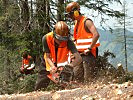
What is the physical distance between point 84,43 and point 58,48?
2.62 ft

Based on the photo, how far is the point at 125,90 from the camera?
5012 mm

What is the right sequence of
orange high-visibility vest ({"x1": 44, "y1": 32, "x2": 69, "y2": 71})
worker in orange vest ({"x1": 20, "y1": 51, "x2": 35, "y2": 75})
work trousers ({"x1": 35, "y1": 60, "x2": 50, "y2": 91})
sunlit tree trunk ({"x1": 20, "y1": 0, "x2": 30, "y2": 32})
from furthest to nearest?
sunlit tree trunk ({"x1": 20, "y1": 0, "x2": 30, "y2": 32}), worker in orange vest ({"x1": 20, "y1": 51, "x2": 35, "y2": 75}), work trousers ({"x1": 35, "y1": 60, "x2": 50, "y2": 91}), orange high-visibility vest ({"x1": 44, "y1": 32, "x2": 69, "y2": 71})

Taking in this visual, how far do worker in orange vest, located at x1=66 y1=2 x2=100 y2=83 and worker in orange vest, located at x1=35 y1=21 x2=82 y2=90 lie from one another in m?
0.46

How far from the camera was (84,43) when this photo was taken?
24.0 ft

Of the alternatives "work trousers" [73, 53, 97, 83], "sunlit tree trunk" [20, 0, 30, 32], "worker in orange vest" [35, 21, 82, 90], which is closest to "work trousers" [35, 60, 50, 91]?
"worker in orange vest" [35, 21, 82, 90]

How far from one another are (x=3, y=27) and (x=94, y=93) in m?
10.2

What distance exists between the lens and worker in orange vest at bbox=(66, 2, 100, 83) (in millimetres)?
7109

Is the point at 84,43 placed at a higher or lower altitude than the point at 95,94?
higher

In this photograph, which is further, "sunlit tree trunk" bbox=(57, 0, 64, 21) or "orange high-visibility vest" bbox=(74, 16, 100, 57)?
"sunlit tree trunk" bbox=(57, 0, 64, 21)

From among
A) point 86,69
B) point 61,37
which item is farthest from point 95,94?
point 86,69

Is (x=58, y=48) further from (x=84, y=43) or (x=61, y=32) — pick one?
(x=84, y=43)

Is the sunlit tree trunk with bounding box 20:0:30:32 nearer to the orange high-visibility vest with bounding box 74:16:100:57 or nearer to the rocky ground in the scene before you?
the orange high-visibility vest with bounding box 74:16:100:57

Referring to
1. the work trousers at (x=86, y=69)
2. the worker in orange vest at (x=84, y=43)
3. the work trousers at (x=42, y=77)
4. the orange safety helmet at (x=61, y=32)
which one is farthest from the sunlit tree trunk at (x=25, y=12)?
the orange safety helmet at (x=61, y=32)

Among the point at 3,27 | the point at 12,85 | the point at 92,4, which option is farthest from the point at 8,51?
the point at 92,4
